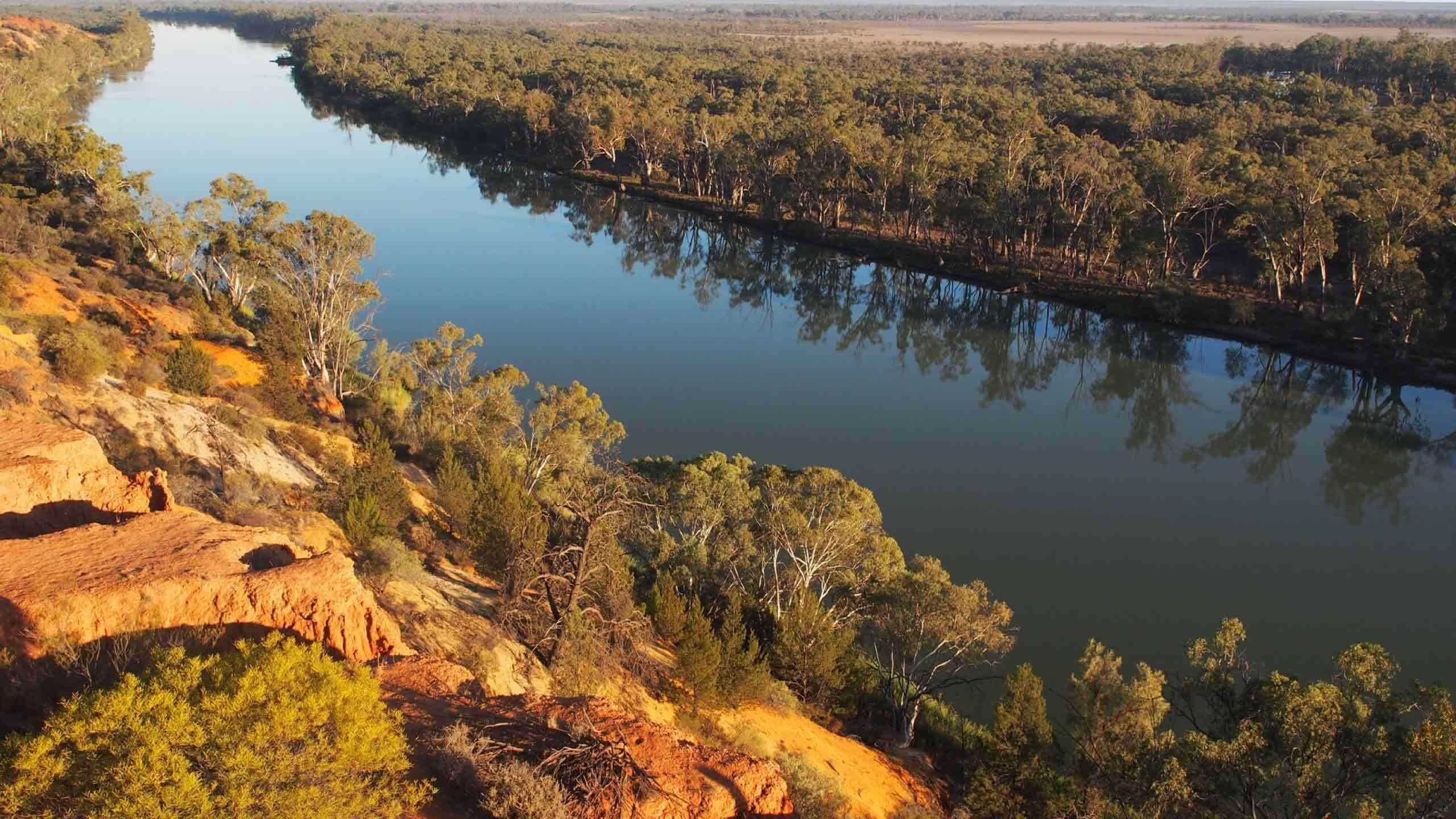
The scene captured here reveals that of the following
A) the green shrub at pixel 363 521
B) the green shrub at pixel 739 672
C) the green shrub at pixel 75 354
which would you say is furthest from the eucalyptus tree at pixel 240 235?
the green shrub at pixel 739 672

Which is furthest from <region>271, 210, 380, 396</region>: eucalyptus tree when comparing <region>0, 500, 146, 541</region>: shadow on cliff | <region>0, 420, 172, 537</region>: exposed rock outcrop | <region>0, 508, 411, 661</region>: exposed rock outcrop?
<region>0, 508, 411, 661</region>: exposed rock outcrop

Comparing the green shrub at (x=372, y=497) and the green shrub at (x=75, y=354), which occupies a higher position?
the green shrub at (x=75, y=354)

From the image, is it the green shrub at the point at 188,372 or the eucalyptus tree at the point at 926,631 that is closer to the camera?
the eucalyptus tree at the point at 926,631

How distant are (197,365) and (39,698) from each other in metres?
14.0

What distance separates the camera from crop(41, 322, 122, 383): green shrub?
1816cm

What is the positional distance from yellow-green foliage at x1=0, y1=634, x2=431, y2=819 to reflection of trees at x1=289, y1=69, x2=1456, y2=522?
2667 cm

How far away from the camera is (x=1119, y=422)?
3241cm

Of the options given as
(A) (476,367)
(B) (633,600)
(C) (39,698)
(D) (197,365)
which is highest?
(C) (39,698)

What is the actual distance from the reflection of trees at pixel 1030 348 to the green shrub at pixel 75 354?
26342 mm

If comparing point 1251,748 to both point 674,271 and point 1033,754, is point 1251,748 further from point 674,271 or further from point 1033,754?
point 674,271

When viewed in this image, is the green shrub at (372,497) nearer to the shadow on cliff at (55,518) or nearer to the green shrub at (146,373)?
the shadow on cliff at (55,518)

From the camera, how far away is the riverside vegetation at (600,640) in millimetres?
7582

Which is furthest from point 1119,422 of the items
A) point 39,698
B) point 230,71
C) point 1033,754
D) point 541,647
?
point 230,71

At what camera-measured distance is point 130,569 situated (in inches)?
400
